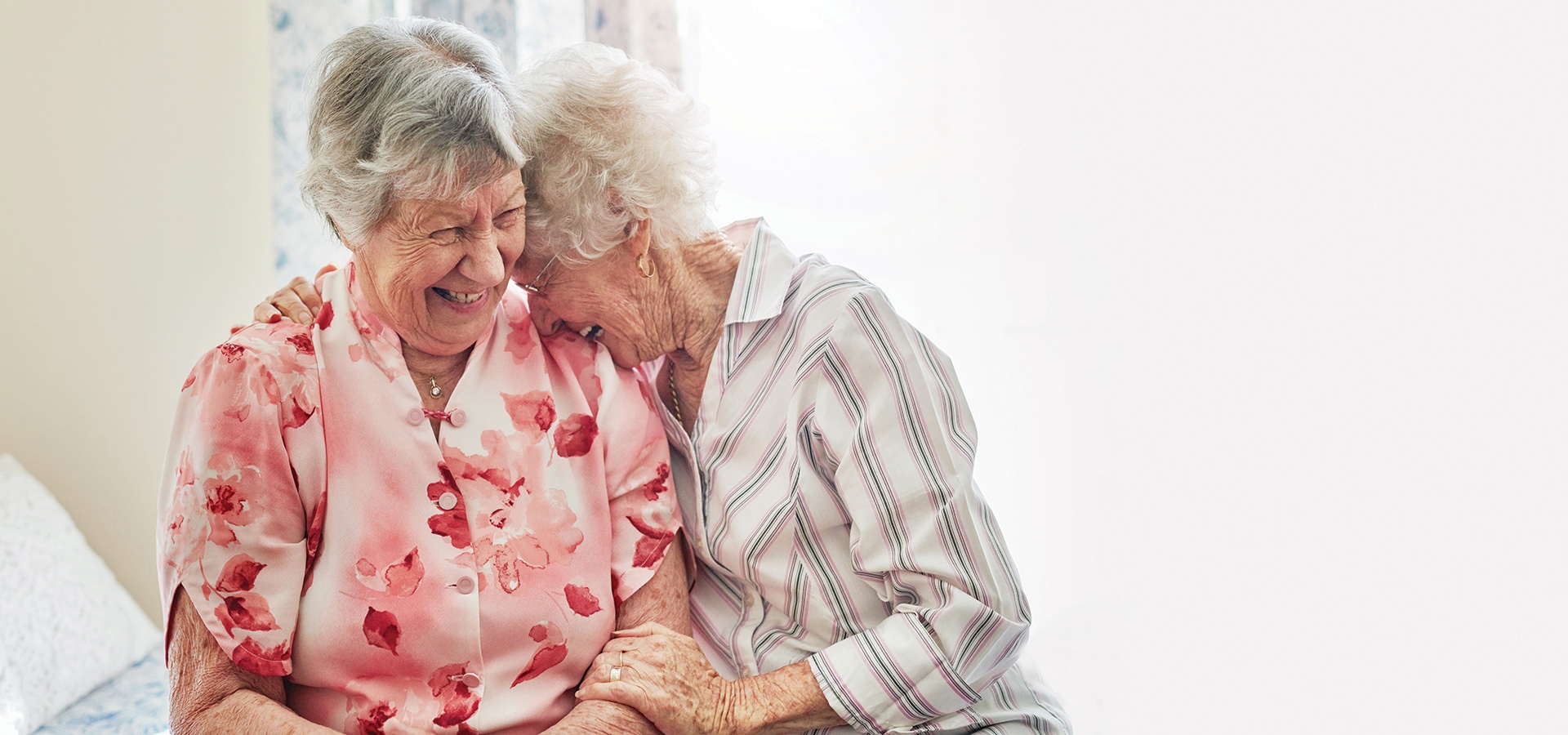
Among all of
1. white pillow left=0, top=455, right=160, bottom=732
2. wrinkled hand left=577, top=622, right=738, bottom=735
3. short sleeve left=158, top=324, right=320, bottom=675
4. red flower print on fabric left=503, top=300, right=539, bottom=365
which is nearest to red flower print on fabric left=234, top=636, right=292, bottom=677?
short sleeve left=158, top=324, right=320, bottom=675

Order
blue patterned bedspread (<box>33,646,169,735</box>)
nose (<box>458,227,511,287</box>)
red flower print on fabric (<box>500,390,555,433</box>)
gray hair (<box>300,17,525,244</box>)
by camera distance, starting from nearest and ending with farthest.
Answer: gray hair (<box>300,17,525,244</box>)
nose (<box>458,227,511,287</box>)
red flower print on fabric (<box>500,390,555,433</box>)
blue patterned bedspread (<box>33,646,169,735</box>)

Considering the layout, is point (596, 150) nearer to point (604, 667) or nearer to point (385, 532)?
point (385, 532)

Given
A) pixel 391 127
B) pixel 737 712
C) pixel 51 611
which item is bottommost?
pixel 51 611

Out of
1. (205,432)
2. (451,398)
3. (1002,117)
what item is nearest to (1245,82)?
(1002,117)

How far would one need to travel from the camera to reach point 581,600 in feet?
4.14

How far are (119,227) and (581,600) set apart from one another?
71.1 inches

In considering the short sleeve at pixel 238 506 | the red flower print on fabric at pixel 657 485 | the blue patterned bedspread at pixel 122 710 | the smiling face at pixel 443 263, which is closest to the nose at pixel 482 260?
the smiling face at pixel 443 263

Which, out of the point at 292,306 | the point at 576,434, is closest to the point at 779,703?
the point at 576,434

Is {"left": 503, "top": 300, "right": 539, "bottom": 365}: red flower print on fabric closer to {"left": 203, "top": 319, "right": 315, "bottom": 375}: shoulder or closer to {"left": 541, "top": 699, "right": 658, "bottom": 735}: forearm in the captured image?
{"left": 203, "top": 319, "right": 315, "bottom": 375}: shoulder

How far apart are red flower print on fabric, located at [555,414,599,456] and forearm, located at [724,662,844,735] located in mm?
352

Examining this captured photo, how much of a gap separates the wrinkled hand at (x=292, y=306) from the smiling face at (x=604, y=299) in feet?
0.83

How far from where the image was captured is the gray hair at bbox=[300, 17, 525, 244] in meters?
1.09

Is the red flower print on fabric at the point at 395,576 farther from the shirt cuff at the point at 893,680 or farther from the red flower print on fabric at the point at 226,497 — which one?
the shirt cuff at the point at 893,680

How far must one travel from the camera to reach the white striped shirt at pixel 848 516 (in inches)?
50.1
